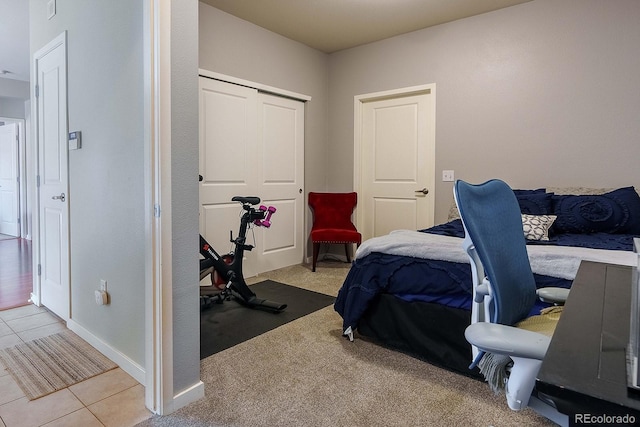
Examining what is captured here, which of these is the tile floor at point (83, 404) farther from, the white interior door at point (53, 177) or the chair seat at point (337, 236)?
the chair seat at point (337, 236)

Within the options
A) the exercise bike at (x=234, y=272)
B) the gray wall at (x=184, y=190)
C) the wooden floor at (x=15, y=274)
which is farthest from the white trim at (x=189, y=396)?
the wooden floor at (x=15, y=274)

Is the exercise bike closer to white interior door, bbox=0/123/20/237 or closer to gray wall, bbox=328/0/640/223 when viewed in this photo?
gray wall, bbox=328/0/640/223

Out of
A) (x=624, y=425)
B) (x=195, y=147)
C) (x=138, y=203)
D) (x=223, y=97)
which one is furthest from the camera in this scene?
(x=223, y=97)

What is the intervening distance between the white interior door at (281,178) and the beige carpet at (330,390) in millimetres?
1928

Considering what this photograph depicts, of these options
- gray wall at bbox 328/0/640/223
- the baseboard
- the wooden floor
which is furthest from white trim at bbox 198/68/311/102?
the wooden floor

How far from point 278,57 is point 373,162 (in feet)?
5.47

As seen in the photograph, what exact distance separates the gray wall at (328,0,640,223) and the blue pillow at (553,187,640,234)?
0.39 m

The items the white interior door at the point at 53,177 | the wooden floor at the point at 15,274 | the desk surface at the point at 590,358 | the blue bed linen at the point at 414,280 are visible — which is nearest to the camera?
the desk surface at the point at 590,358

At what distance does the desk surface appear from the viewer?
504mm

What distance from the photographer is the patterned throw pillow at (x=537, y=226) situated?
273 cm

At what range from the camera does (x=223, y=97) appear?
377 centimetres

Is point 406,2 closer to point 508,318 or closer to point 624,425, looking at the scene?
point 508,318

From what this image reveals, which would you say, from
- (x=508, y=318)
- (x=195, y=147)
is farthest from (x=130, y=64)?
(x=508, y=318)

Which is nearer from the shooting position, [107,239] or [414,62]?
[107,239]
